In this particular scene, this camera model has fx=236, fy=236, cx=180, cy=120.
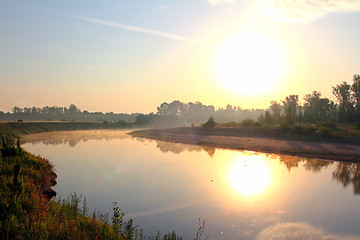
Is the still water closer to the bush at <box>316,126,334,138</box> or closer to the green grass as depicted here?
the bush at <box>316,126,334,138</box>

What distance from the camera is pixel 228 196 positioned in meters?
17.0

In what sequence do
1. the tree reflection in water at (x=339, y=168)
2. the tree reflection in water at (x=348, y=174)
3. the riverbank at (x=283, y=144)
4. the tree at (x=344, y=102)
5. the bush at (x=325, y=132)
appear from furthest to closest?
the tree at (x=344, y=102) → the bush at (x=325, y=132) → the riverbank at (x=283, y=144) → the tree reflection in water at (x=339, y=168) → the tree reflection in water at (x=348, y=174)

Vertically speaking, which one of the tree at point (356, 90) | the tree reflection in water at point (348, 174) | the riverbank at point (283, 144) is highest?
the tree at point (356, 90)

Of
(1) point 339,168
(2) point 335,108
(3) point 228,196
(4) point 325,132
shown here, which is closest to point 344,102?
(2) point 335,108

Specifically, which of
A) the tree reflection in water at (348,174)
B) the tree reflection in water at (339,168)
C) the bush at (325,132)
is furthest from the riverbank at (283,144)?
the tree reflection in water at (348,174)

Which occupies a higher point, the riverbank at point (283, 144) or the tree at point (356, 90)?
the tree at point (356, 90)

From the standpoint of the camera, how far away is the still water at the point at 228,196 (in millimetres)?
12062

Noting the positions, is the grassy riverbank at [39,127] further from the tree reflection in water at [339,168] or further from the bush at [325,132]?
the bush at [325,132]

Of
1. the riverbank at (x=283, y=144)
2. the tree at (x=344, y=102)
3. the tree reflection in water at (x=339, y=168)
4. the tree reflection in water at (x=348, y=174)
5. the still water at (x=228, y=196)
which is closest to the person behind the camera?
the still water at (x=228, y=196)

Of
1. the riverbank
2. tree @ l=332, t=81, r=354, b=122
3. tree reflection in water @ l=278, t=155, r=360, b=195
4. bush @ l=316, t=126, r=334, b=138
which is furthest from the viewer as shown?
tree @ l=332, t=81, r=354, b=122

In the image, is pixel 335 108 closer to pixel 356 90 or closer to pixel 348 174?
pixel 356 90

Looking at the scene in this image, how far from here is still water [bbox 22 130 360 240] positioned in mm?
12062

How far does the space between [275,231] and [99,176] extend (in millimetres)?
16081

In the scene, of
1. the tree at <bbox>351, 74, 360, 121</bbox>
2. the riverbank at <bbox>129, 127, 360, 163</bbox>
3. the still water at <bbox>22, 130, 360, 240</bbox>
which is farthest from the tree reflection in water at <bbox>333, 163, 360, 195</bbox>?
the tree at <bbox>351, 74, 360, 121</bbox>
